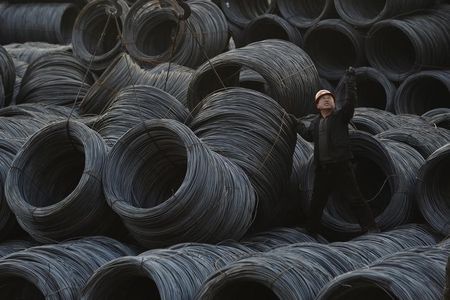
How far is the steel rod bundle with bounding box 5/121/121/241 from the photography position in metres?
8.88

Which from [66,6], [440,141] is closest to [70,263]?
[440,141]

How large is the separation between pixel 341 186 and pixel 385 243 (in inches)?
33.2

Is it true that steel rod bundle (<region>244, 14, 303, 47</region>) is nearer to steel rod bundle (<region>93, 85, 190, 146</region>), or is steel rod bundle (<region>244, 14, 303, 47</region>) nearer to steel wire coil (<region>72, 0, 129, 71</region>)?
steel wire coil (<region>72, 0, 129, 71</region>)

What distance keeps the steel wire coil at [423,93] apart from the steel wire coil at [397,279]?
5492 mm

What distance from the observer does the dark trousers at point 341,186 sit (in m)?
9.23

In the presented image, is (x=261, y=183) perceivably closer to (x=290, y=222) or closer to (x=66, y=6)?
(x=290, y=222)

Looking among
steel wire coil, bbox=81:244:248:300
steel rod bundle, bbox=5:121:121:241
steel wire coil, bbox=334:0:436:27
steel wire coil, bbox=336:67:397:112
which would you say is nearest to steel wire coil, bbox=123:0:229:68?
steel wire coil, bbox=334:0:436:27

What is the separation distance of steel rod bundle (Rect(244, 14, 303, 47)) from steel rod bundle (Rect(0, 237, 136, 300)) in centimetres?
600

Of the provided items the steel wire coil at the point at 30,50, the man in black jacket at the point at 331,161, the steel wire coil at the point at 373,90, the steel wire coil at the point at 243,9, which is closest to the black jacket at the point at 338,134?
the man in black jacket at the point at 331,161

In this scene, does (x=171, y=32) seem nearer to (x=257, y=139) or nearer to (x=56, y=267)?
(x=257, y=139)

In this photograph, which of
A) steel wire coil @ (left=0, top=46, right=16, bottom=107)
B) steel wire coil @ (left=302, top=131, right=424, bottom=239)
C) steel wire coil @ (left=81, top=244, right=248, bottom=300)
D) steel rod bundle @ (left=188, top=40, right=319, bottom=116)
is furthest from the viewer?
steel wire coil @ (left=0, top=46, right=16, bottom=107)

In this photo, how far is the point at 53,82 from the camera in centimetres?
1270

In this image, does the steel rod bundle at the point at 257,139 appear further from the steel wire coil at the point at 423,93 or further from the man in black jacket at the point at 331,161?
the steel wire coil at the point at 423,93

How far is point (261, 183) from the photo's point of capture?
30.1ft
